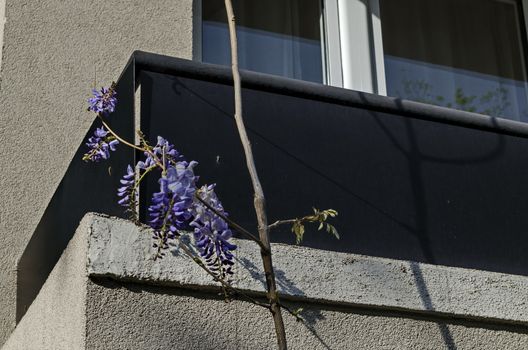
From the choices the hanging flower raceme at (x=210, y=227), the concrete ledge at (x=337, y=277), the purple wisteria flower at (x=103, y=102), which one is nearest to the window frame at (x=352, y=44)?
the purple wisteria flower at (x=103, y=102)

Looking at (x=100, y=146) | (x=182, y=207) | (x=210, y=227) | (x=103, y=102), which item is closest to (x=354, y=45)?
(x=103, y=102)

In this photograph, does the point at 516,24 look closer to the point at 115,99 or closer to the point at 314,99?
the point at 314,99

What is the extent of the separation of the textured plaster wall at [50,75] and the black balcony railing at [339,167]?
0.89ft

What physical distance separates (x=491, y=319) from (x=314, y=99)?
1075mm

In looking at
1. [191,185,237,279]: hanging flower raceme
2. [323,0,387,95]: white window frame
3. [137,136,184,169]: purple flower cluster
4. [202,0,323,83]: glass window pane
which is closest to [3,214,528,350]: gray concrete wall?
[137,136,184,169]: purple flower cluster

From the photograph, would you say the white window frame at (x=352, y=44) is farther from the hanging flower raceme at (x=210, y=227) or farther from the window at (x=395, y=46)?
the hanging flower raceme at (x=210, y=227)

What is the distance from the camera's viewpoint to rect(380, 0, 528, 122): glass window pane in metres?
5.93

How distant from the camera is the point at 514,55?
21.0 feet

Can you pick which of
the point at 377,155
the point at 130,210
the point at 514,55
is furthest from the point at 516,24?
the point at 130,210

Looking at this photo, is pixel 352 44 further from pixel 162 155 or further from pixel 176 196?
pixel 176 196

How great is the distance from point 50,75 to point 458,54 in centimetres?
257

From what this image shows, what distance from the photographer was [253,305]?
3557 millimetres

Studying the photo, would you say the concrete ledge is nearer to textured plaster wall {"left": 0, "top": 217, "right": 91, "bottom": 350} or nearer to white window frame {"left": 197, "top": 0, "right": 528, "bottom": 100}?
textured plaster wall {"left": 0, "top": 217, "right": 91, "bottom": 350}

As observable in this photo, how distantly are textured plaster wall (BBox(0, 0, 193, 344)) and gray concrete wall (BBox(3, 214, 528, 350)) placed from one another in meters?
0.61
